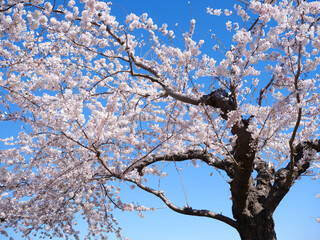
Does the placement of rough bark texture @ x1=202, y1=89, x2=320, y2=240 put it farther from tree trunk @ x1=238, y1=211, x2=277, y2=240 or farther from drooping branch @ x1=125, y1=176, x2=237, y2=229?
drooping branch @ x1=125, y1=176, x2=237, y2=229

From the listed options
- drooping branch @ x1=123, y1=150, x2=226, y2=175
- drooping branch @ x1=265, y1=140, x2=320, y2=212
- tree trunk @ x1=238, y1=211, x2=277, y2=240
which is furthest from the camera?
drooping branch @ x1=123, y1=150, x2=226, y2=175

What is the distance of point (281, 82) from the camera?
13.6ft

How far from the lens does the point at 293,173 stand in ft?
Result: 17.7

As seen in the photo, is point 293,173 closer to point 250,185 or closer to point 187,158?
point 250,185

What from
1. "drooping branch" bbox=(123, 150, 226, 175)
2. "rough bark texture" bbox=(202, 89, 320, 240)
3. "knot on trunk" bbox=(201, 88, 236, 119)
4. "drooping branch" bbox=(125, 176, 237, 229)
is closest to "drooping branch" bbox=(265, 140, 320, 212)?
"rough bark texture" bbox=(202, 89, 320, 240)

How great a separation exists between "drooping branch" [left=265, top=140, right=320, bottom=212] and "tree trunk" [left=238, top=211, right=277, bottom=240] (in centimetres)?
22

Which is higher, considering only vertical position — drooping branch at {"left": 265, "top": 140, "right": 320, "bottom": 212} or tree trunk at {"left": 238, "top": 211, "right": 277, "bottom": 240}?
drooping branch at {"left": 265, "top": 140, "right": 320, "bottom": 212}

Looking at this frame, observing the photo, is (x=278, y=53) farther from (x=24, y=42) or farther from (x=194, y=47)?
(x=24, y=42)

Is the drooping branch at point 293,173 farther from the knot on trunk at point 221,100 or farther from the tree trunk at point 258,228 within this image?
the knot on trunk at point 221,100

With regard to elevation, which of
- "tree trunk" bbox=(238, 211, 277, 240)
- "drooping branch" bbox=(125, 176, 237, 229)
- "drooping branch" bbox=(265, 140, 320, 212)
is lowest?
"tree trunk" bbox=(238, 211, 277, 240)

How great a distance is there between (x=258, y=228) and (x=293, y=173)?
126cm

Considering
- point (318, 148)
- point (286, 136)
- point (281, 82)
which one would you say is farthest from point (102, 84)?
point (286, 136)

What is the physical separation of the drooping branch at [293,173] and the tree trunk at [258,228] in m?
0.22

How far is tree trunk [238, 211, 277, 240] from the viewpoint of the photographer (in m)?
4.96
